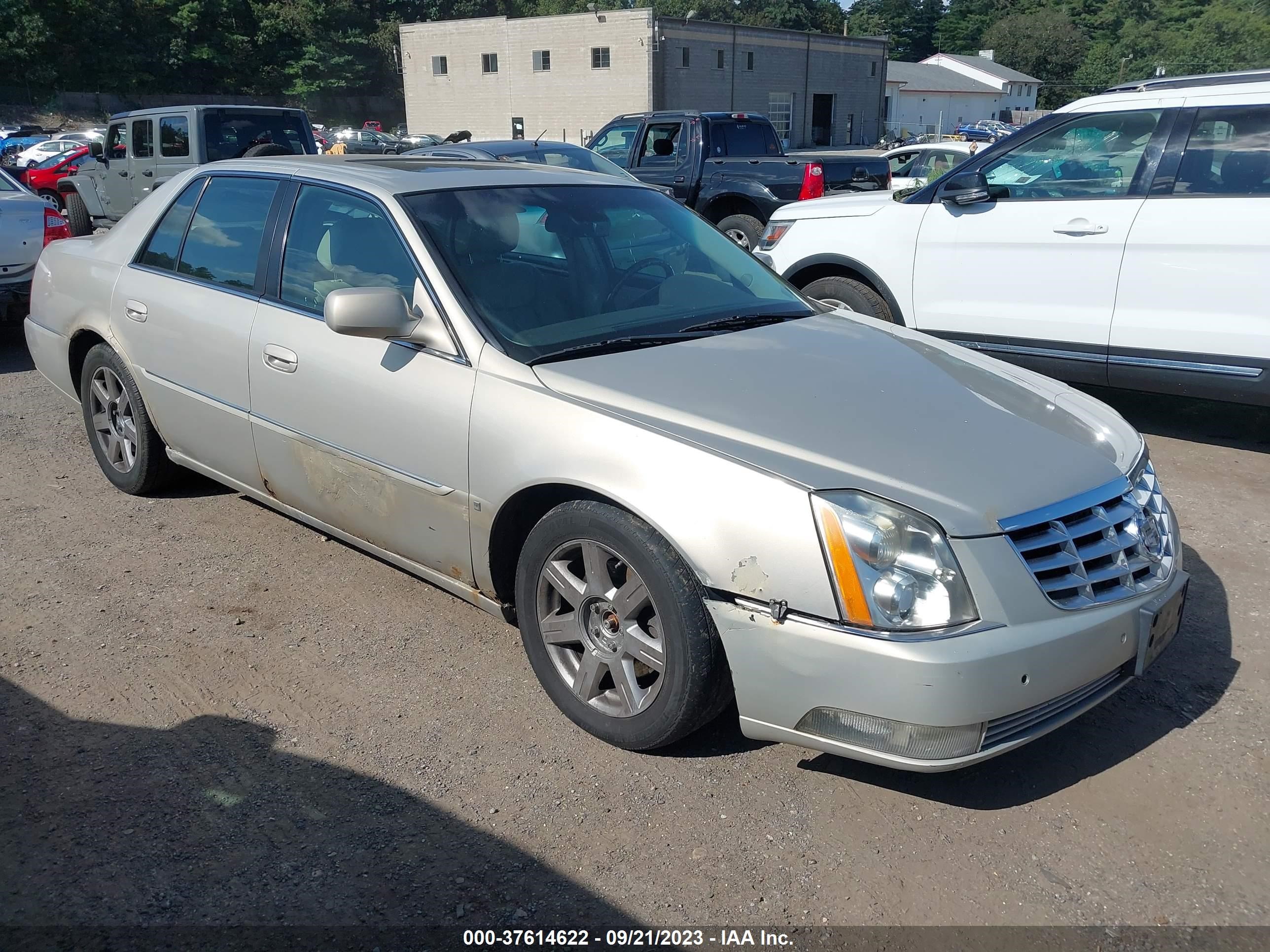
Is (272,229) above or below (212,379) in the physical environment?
above

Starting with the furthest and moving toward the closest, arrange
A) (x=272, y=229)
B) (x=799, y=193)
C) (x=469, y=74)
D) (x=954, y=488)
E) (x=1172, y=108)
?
1. (x=469, y=74)
2. (x=799, y=193)
3. (x=1172, y=108)
4. (x=272, y=229)
5. (x=954, y=488)

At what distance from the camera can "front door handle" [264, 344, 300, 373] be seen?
3.91 metres

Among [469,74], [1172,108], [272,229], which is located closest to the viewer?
[272,229]

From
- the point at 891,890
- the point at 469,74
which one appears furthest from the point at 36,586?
the point at 469,74

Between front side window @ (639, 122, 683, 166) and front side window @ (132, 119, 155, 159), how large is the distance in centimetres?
614

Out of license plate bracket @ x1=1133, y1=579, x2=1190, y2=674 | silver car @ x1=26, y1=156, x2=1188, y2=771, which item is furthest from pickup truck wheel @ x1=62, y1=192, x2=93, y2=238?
license plate bracket @ x1=1133, y1=579, x2=1190, y2=674

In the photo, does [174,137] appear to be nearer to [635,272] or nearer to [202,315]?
[202,315]

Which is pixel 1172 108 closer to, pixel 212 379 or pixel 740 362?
pixel 740 362

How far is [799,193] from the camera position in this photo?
11.8m

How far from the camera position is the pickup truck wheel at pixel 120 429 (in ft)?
16.2

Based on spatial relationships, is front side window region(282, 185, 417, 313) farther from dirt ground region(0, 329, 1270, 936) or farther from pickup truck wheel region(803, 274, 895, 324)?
pickup truck wheel region(803, 274, 895, 324)

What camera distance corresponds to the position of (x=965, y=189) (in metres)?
6.39

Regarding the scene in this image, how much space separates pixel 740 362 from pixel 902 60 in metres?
129

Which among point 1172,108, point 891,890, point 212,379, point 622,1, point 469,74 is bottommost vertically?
point 891,890
